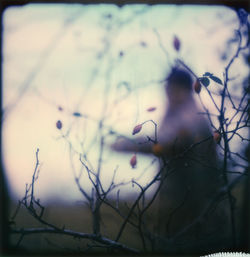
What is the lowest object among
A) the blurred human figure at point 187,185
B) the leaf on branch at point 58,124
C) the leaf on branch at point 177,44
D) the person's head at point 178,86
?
the blurred human figure at point 187,185

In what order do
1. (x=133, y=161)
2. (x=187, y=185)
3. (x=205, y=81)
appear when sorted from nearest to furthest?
(x=205, y=81) < (x=133, y=161) < (x=187, y=185)

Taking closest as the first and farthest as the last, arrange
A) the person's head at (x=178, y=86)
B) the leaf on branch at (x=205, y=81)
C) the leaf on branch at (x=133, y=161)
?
the leaf on branch at (x=205, y=81) < the leaf on branch at (x=133, y=161) < the person's head at (x=178, y=86)

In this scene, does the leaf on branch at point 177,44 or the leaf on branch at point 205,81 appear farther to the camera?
the leaf on branch at point 177,44

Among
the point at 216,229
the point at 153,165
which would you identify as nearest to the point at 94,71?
the point at 153,165

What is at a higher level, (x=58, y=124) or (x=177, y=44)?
(x=177, y=44)

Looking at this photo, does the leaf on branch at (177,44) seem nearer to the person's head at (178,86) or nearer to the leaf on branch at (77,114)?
the person's head at (178,86)

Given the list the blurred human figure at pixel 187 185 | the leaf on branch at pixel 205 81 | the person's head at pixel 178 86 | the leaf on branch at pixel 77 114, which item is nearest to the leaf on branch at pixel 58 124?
the leaf on branch at pixel 77 114

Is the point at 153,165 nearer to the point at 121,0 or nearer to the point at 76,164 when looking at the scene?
the point at 76,164

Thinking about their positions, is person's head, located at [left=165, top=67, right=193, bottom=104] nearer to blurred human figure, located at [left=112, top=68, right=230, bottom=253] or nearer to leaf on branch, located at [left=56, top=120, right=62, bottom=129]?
blurred human figure, located at [left=112, top=68, right=230, bottom=253]

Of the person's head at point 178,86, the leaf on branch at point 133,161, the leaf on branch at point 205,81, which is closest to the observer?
the leaf on branch at point 205,81

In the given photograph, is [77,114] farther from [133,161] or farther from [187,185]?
[187,185]

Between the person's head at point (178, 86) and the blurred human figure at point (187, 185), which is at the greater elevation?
the person's head at point (178, 86)

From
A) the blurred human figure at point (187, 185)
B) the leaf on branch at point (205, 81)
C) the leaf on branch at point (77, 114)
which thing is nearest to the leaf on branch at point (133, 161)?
the blurred human figure at point (187, 185)

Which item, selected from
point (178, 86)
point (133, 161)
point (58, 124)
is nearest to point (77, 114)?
point (58, 124)
